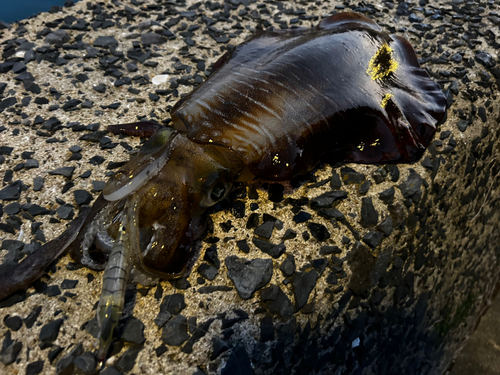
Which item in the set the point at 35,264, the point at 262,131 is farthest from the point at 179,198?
the point at 35,264

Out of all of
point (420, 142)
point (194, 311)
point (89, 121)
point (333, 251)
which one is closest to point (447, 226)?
point (420, 142)

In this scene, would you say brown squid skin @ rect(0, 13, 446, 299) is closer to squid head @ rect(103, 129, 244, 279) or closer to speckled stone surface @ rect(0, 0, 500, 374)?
squid head @ rect(103, 129, 244, 279)

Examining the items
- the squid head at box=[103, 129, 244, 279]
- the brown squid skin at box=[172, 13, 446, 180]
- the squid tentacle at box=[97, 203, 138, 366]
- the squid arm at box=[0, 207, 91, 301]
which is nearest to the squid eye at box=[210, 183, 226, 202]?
the squid head at box=[103, 129, 244, 279]

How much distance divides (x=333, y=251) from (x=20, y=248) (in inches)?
64.7

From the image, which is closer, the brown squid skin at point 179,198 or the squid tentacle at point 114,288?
the squid tentacle at point 114,288

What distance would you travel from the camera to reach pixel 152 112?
9.00ft

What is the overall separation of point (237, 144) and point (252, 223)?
456 mm

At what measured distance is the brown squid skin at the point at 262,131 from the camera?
1806 mm

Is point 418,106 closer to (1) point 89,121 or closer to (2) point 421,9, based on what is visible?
(2) point 421,9

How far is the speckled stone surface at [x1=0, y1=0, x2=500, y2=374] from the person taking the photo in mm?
1818

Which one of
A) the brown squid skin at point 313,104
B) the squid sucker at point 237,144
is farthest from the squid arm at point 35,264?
the brown squid skin at point 313,104

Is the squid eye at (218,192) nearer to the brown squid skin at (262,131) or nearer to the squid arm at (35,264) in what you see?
the brown squid skin at (262,131)

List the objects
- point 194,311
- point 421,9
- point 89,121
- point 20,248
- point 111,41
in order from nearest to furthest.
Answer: point 194,311 < point 20,248 < point 89,121 < point 111,41 < point 421,9

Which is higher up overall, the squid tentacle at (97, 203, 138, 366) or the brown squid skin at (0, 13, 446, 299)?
the brown squid skin at (0, 13, 446, 299)
